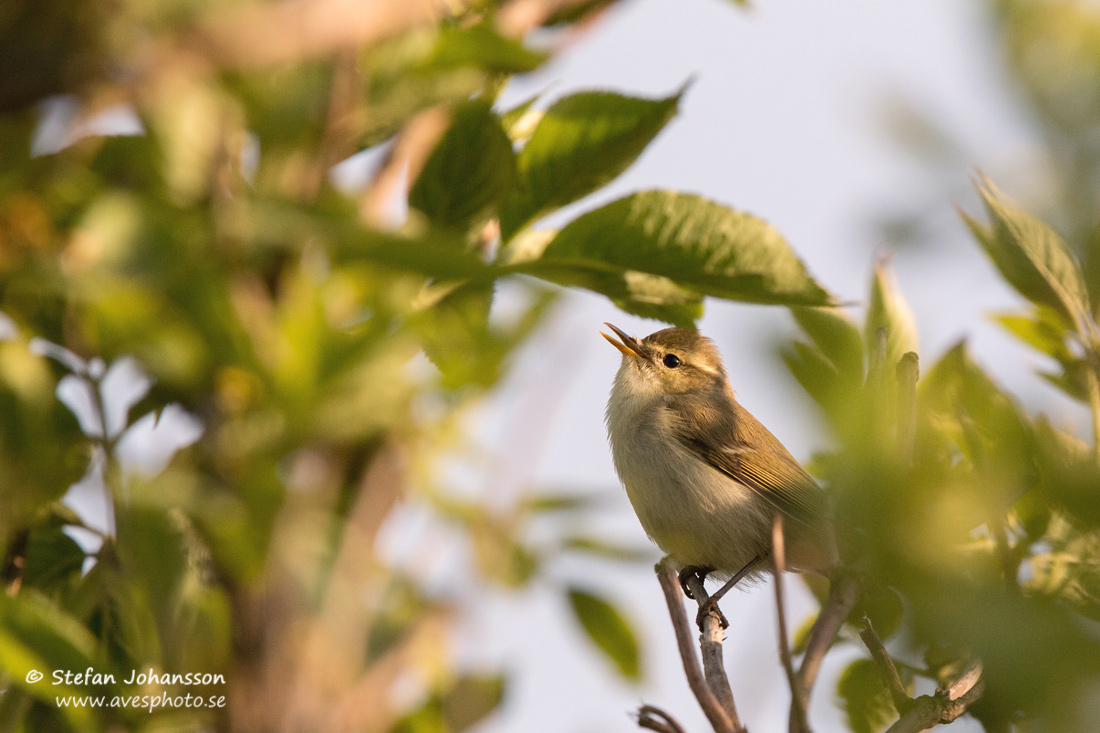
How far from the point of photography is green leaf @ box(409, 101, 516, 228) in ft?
5.41

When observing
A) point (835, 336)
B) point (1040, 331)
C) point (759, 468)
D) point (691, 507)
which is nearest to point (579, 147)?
point (835, 336)

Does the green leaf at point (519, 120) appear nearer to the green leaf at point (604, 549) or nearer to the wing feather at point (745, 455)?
the green leaf at point (604, 549)

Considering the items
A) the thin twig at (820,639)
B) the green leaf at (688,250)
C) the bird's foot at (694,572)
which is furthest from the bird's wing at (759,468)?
the thin twig at (820,639)

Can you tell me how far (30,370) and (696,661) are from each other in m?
1.14

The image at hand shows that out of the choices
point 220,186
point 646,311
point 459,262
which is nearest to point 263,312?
point 220,186

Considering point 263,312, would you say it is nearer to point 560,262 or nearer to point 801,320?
point 560,262

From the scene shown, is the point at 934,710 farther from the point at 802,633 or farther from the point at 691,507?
the point at 691,507

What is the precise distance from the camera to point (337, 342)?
56.4 inches

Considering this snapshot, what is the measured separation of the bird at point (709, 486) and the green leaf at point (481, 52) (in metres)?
2.95

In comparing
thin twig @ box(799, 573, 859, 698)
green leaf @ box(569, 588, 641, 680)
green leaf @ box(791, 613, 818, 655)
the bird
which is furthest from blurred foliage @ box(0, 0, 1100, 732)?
the bird

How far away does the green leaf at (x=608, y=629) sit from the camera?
203 cm

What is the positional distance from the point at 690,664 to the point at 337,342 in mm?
731

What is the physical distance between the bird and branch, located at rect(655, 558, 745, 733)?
205 cm

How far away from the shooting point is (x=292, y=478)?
1.49 m
